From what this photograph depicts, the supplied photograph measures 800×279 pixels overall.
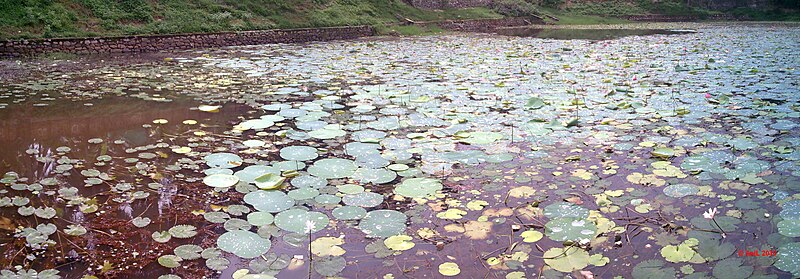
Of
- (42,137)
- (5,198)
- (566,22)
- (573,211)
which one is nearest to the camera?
(573,211)

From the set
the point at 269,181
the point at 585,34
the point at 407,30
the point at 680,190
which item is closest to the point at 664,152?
the point at 680,190

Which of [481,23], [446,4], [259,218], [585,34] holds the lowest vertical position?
[585,34]

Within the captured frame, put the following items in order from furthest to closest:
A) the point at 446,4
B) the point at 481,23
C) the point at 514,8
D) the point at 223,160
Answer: the point at 514,8 < the point at 446,4 < the point at 481,23 < the point at 223,160

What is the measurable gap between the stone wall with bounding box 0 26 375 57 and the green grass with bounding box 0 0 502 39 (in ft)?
0.79

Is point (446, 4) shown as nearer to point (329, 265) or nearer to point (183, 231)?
point (183, 231)


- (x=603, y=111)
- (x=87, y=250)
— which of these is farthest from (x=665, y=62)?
(x=87, y=250)

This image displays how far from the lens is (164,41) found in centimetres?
1188

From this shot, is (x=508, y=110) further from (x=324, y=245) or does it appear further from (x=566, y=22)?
(x=566, y=22)

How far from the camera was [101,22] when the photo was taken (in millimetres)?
11625

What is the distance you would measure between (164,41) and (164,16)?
123 cm

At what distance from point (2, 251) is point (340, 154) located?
72.6 inches

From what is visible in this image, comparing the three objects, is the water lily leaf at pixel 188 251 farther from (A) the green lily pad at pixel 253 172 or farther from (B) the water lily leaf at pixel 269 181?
(A) the green lily pad at pixel 253 172

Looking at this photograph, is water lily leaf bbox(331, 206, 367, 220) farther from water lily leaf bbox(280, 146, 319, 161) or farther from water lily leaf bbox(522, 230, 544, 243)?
water lily leaf bbox(280, 146, 319, 161)

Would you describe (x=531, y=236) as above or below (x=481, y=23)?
above
